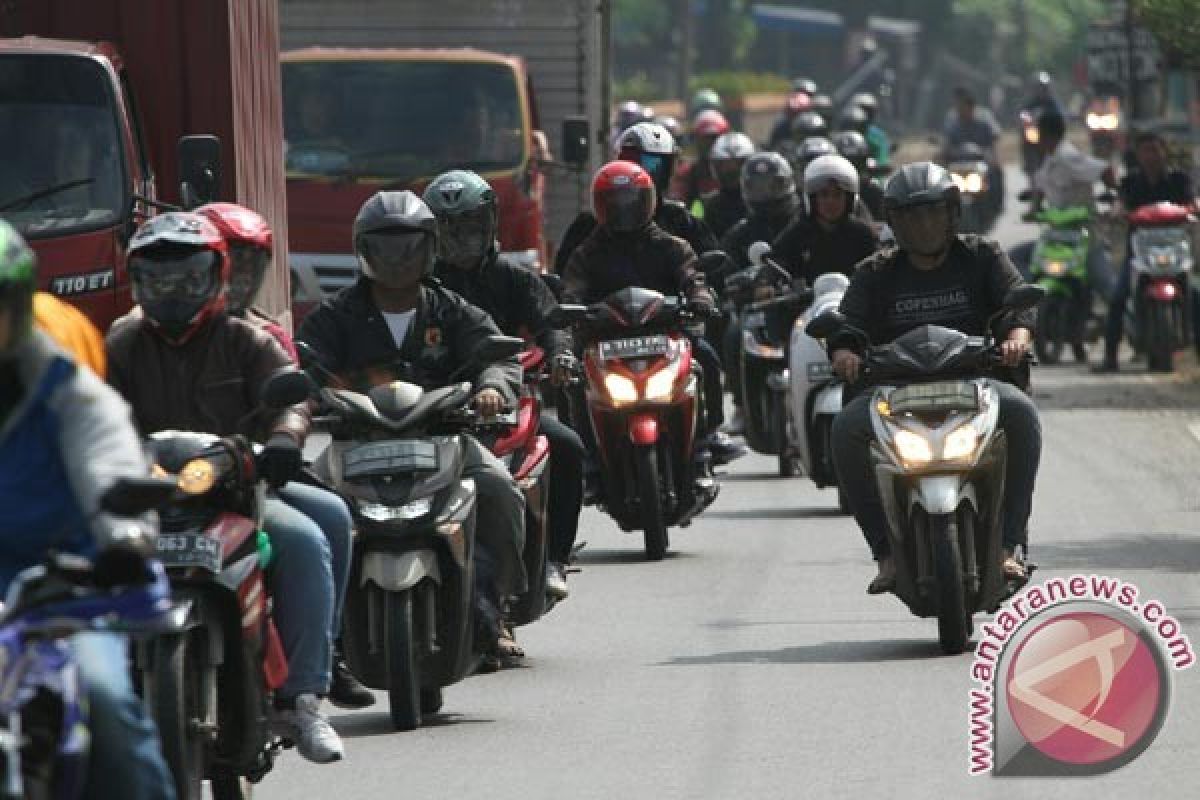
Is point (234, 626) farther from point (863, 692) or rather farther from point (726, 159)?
point (726, 159)

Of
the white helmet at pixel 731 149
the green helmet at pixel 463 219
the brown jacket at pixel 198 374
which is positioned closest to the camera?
the brown jacket at pixel 198 374

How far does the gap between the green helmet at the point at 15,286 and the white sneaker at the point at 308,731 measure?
2.60 meters

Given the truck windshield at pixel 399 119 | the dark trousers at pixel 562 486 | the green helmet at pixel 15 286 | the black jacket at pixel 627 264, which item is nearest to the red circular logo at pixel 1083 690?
the dark trousers at pixel 562 486

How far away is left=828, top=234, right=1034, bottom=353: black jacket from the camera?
1261 cm

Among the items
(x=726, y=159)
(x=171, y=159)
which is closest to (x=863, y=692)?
(x=171, y=159)

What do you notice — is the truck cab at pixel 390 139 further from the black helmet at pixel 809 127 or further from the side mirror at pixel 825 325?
the side mirror at pixel 825 325

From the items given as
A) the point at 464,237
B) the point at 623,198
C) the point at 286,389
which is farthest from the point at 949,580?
the point at 623,198

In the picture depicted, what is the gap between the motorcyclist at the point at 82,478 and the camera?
6.59m

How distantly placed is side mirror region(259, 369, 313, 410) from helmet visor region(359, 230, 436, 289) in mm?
2443

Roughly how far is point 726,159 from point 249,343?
50.4 ft

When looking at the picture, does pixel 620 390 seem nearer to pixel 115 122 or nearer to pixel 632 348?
pixel 632 348

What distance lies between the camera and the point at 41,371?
22.1ft

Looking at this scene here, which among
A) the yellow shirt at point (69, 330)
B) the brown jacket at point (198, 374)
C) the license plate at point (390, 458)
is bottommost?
the license plate at point (390, 458)

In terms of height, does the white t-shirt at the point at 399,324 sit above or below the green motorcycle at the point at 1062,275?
above
